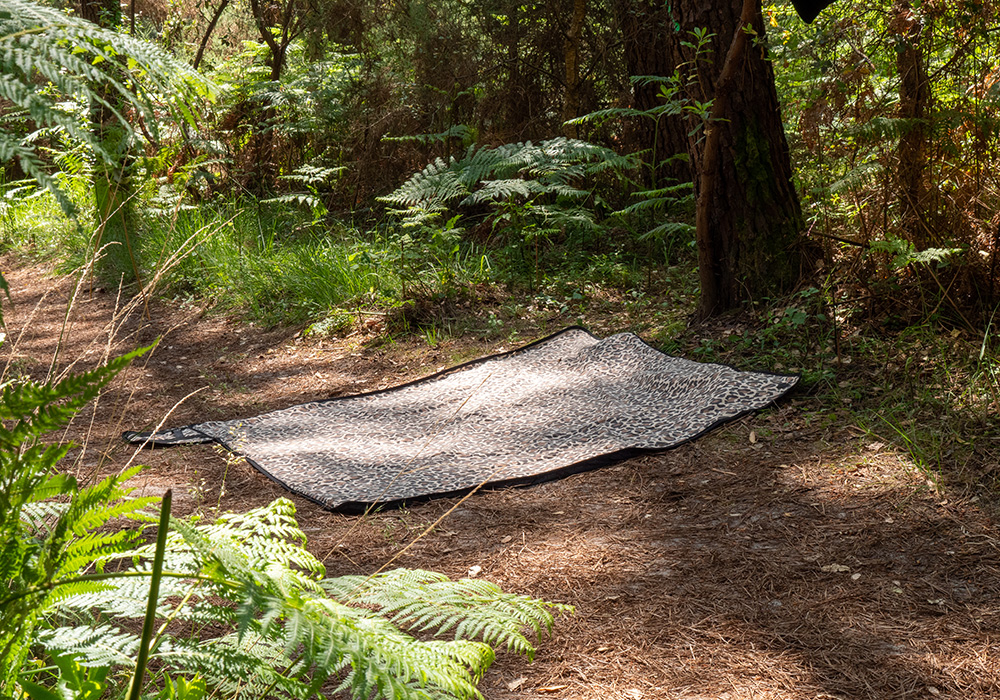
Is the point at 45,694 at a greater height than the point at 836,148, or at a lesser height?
lesser

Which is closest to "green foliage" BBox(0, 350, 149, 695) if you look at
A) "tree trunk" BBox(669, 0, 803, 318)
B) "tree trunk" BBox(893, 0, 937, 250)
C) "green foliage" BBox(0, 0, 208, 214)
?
"green foliage" BBox(0, 0, 208, 214)

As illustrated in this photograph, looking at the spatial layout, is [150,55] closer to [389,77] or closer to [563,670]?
[563,670]

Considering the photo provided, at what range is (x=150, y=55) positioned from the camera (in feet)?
3.20

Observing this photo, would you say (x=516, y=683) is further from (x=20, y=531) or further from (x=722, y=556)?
(x=20, y=531)

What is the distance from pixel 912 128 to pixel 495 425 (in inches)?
81.5

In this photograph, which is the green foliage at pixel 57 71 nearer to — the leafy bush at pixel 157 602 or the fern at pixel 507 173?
the leafy bush at pixel 157 602

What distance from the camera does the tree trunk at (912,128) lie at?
2.99m

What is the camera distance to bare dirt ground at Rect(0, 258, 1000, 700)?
5.53 ft

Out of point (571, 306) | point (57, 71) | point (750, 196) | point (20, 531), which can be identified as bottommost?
point (571, 306)

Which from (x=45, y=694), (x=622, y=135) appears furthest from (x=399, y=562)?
(x=622, y=135)

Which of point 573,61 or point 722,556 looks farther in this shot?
point 573,61

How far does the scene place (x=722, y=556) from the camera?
2178mm

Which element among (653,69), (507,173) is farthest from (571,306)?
(653,69)

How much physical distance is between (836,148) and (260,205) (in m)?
4.82
